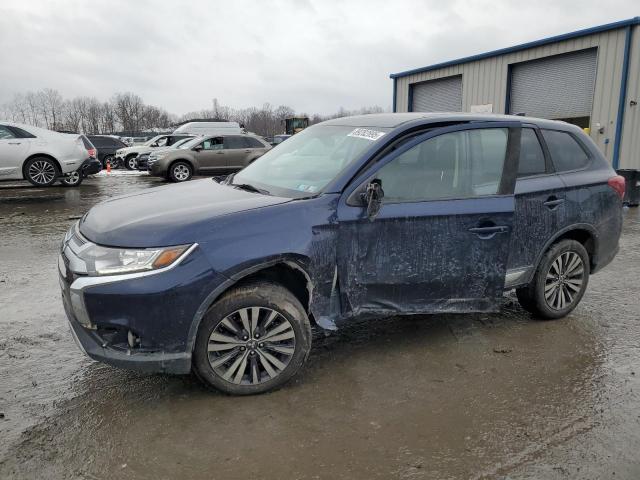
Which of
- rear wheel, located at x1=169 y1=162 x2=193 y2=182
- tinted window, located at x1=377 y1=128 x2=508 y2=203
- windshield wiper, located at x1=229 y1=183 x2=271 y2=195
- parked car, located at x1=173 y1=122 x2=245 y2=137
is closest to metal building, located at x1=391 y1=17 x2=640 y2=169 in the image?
rear wheel, located at x1=169 y1=162 x2=193 y2=182

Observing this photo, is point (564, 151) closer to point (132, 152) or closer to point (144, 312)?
point (144, 312)

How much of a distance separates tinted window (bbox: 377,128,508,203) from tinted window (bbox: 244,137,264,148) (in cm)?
1409

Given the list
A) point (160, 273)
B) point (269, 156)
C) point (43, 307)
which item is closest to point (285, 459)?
point (160, 273)

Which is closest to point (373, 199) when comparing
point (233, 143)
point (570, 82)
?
point (233, 143)

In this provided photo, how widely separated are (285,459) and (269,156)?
8.63 feet

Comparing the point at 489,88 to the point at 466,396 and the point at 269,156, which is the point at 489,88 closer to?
the point at 269,156

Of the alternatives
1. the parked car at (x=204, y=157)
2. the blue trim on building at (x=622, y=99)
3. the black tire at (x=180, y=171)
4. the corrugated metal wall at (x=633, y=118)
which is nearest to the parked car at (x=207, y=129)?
the parked car at (x=204, y=157)

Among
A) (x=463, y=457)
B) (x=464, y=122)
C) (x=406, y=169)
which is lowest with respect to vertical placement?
(x=463, y=457)

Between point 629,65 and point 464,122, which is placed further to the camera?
point 629,65

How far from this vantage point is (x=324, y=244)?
3111mm

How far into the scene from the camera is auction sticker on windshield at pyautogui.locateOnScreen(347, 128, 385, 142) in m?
3.52

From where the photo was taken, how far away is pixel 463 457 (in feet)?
8.35

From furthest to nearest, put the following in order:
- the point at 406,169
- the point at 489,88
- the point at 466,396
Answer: the point at 489,88
the point at 406,169
the point at 466,396

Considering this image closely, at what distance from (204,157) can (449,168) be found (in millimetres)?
13987
